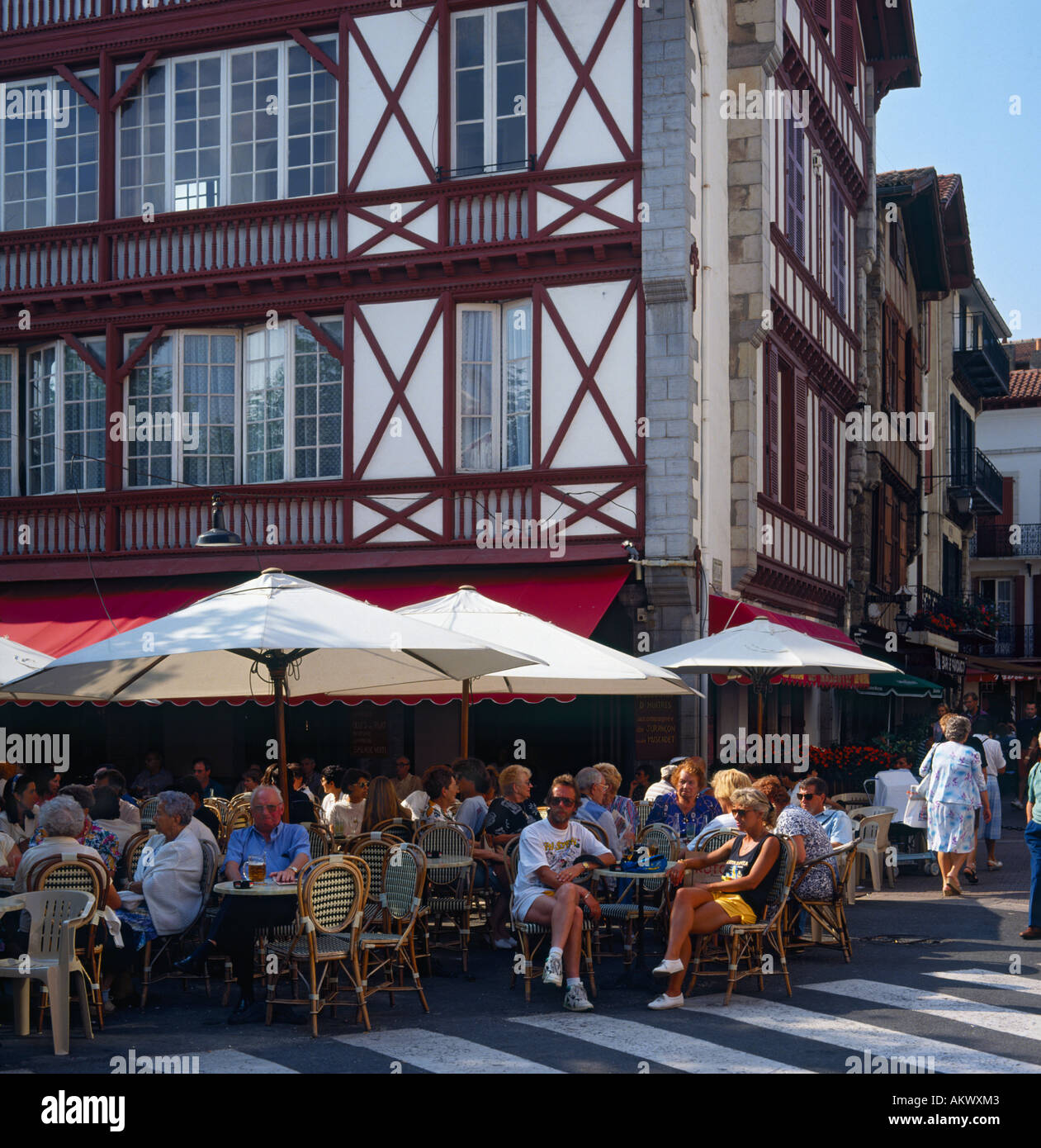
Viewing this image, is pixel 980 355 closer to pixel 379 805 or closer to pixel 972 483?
pixel 972 483

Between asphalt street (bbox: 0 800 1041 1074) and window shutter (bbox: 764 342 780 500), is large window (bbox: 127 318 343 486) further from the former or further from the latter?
asphalt street (bbox: 0 800 1041 1074)

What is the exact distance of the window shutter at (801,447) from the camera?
22109 millimetres

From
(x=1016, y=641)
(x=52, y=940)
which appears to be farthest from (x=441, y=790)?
(x=1016, y=641)

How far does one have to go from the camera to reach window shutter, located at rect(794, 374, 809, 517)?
2211 centimetres

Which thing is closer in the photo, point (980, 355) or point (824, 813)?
point (824, 813)

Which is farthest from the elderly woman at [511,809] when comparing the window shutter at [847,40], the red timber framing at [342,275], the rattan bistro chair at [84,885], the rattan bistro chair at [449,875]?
the window shutter at [847,40]

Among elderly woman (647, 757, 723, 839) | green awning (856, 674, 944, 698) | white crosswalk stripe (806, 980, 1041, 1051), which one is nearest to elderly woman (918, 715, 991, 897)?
elderly woman (647, 757, 723, 839)

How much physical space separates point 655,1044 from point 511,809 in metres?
3.81

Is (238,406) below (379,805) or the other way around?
the other way around

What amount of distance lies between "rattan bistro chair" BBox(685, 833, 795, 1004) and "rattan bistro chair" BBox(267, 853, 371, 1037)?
1.97 metres

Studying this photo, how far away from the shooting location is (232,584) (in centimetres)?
1778
